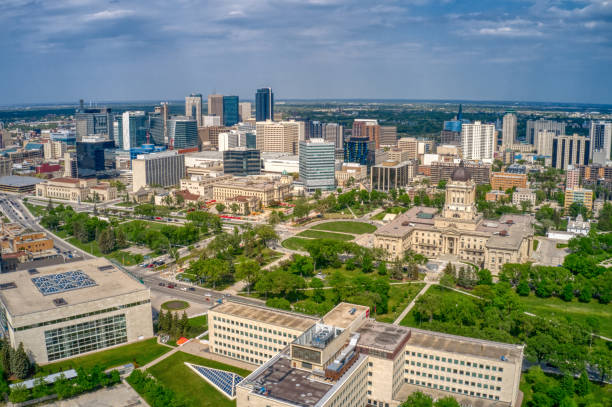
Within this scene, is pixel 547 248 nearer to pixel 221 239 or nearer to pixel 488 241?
pixel 488 241

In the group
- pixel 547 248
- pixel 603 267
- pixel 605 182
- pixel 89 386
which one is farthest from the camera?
pixel 605 182

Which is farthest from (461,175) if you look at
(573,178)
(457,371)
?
A: (573,178)

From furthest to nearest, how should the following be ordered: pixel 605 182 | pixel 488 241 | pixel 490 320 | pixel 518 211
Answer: pixel 605 182 → pixel 518 211 → pixel 488 241 → pixel 490 320

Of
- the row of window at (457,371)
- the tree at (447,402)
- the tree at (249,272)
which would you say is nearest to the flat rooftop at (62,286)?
the tree at (249,272)

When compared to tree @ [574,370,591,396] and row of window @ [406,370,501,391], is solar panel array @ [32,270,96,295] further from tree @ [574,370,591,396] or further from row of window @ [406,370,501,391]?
tree @ [574,370,591,396]

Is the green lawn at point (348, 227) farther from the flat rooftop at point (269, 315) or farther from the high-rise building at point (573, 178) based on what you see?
the high-rise building at point (573, 178)

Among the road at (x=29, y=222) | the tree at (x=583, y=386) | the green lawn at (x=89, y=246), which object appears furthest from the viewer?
the green lawn at (x=89, y=246)

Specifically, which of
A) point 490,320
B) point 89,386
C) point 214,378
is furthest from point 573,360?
point 89,386
